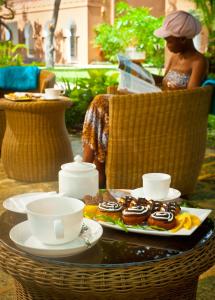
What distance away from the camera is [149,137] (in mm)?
3271

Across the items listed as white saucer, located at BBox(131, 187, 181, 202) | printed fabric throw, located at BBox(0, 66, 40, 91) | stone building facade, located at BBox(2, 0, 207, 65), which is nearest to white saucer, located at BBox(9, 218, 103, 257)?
white saucer, located at BBox(131, 187, 181, 202)

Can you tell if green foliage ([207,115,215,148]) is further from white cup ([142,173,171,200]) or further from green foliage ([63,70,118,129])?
white cup ([142,173,171,200])

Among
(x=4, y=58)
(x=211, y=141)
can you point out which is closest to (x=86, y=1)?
(x=4, y=58)

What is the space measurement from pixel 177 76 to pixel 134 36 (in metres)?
19.0

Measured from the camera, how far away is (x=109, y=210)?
1.63m

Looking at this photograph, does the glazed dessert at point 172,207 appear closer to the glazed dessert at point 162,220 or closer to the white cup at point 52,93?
the glazed dessert at point 162,220

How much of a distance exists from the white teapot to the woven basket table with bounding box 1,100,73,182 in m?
2.23

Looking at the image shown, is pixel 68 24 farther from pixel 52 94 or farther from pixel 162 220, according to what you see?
pixel 162 220

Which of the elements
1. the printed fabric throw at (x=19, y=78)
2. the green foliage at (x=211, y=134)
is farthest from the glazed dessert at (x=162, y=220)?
the green foliage at (x=211, y=134)

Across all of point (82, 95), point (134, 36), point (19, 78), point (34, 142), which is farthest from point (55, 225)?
point (134, 36)

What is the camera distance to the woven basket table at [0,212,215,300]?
1.29 m

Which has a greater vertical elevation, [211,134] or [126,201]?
[126,201]

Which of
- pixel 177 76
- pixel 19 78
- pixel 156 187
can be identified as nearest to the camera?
pixel 156 187

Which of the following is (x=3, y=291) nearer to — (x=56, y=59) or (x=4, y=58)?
(x=4, y=58)
